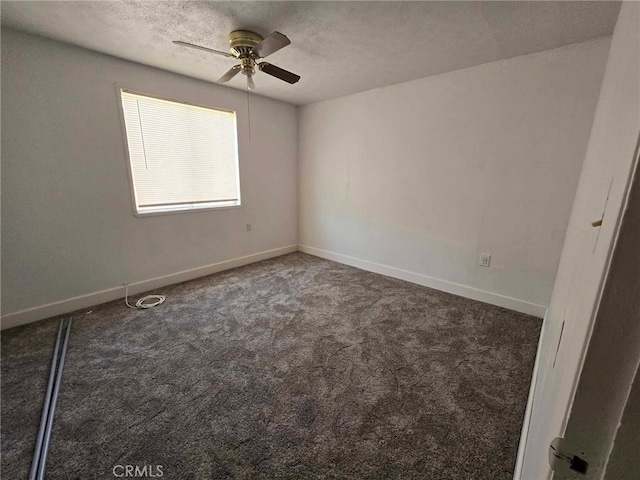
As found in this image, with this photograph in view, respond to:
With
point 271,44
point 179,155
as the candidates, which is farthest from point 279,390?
point 179,155

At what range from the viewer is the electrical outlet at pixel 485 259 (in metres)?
2.72

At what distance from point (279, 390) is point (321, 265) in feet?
7.73

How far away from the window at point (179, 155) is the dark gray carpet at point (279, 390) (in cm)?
128

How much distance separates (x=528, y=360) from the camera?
1881mm

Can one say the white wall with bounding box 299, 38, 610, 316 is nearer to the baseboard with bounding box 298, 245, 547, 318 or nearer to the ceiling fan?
the baseboard with bounding box 298, 245, 547, 318

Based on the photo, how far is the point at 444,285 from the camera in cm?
305

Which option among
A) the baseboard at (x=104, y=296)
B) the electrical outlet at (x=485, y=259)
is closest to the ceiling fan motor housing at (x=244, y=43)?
the baseboard at (x=104, y=296)

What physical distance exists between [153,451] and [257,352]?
0.80 metres

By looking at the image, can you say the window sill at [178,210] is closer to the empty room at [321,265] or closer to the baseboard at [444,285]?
the empty room at [321,265]

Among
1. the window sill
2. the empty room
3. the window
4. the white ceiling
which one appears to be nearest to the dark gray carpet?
the empty room

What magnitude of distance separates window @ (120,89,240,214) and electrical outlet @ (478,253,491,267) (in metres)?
3.04

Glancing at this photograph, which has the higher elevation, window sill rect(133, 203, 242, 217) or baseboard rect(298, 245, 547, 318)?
window sill rect(133, 203, 242, 217)

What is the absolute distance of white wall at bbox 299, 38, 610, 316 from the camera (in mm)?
2232

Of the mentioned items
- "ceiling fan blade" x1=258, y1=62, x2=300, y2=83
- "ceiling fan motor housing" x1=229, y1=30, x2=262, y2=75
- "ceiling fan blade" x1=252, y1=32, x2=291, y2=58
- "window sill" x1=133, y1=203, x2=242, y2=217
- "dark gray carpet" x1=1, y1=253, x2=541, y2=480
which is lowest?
"dark gray carpet" x1=1, y1=253, x2=541, y2=480
